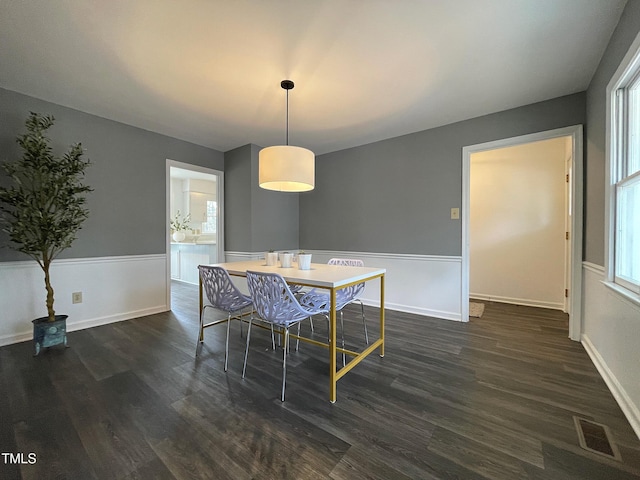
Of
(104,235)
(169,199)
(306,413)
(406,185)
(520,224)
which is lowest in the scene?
(306,413)

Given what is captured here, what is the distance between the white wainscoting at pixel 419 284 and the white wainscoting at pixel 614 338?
3.60 ft

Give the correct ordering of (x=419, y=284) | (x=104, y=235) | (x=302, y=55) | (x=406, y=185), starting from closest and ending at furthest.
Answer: (x=302, y=55), (x=104, y=235), (x=419, y=284), (x=406, y=185)

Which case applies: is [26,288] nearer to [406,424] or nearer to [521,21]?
[406,424]

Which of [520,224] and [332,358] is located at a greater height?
[520,224]

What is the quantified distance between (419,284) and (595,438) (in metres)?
2.13

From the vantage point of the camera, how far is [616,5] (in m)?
1.51

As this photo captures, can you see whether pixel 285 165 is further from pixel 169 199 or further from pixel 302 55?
pixel 169 199

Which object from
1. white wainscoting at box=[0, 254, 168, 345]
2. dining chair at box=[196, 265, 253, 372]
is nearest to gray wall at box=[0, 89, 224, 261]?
white wainscoting at box=[0, 254, 168, 345]

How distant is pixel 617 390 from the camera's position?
1589 millimetres

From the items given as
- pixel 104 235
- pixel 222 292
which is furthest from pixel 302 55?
pixel 104 235

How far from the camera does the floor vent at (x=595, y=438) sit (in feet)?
3.94

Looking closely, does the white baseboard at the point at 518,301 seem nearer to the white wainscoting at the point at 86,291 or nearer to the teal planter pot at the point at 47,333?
the white wainscoting at the point at 86,291

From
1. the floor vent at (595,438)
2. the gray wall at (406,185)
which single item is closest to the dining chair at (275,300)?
the floor vent at (595,438)

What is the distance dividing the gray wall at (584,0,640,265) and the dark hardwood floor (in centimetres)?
103
